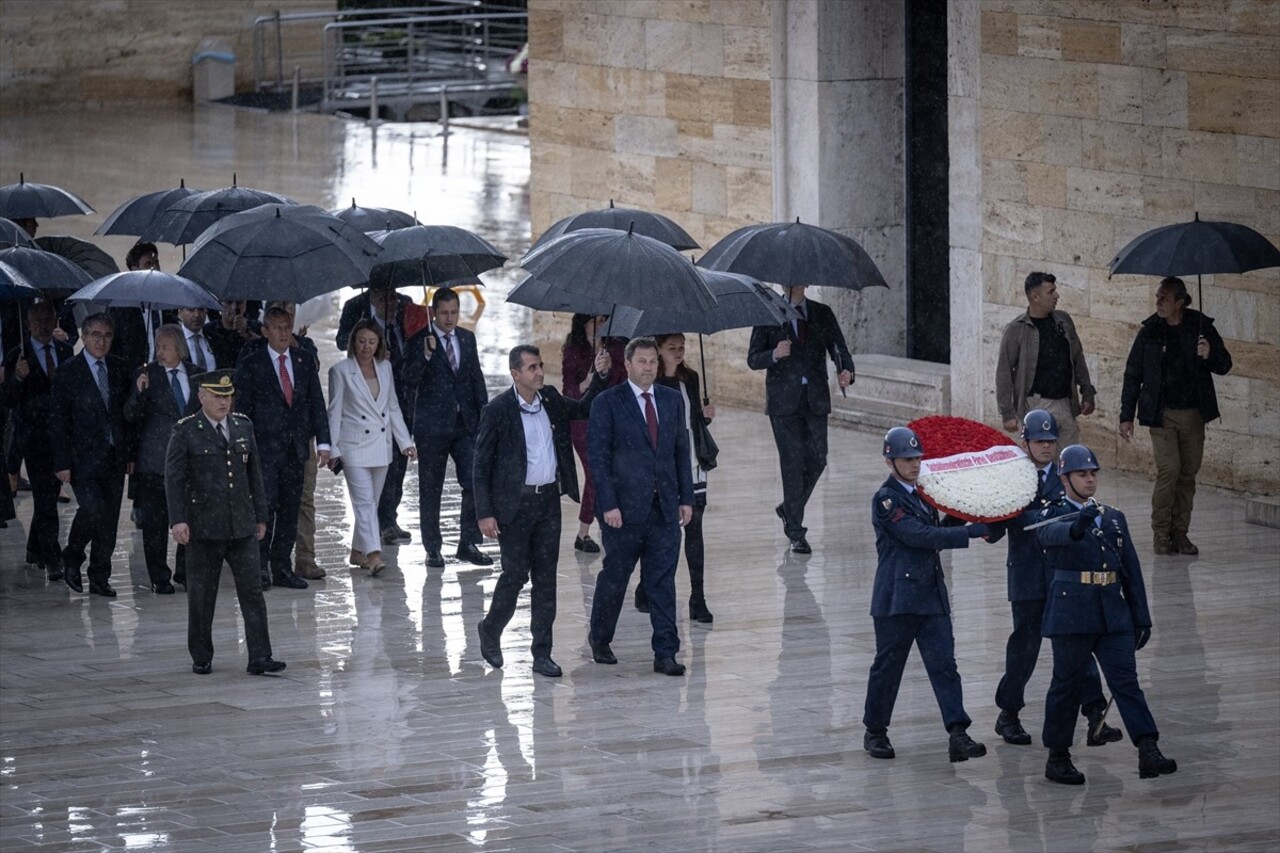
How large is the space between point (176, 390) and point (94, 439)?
555 millimetres

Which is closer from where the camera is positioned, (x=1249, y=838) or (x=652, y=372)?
(x=1249, y=838)

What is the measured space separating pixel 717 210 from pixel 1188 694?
9161 mm

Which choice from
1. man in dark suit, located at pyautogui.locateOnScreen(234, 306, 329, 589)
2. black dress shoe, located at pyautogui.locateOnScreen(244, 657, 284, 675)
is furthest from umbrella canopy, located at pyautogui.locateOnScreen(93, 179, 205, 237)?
black dress shoe, located at pyautogui.locateOnScreen(244, 657, 284, 675)

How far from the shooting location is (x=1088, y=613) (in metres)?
9.80

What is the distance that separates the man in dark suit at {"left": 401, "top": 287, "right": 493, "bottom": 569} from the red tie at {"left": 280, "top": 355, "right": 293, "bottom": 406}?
3.26 feet

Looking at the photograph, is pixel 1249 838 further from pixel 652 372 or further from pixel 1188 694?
pixel 652 372

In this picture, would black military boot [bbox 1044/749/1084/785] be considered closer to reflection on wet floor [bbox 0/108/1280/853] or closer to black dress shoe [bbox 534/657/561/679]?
reflection on wet floor [bbox 0/108/1280/853]

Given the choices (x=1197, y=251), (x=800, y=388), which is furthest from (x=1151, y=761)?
(x=1197, y=251)

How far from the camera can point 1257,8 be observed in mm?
15383

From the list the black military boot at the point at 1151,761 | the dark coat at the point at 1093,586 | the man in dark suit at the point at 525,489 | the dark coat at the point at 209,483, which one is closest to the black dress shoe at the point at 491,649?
the man in dark suit at the point at 525,489

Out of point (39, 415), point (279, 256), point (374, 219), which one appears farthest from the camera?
point (374, 219)

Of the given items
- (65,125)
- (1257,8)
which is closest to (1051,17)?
(1257,8)

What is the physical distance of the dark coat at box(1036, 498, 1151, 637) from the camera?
386 inches

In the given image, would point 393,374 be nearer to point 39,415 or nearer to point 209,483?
point 39,415
